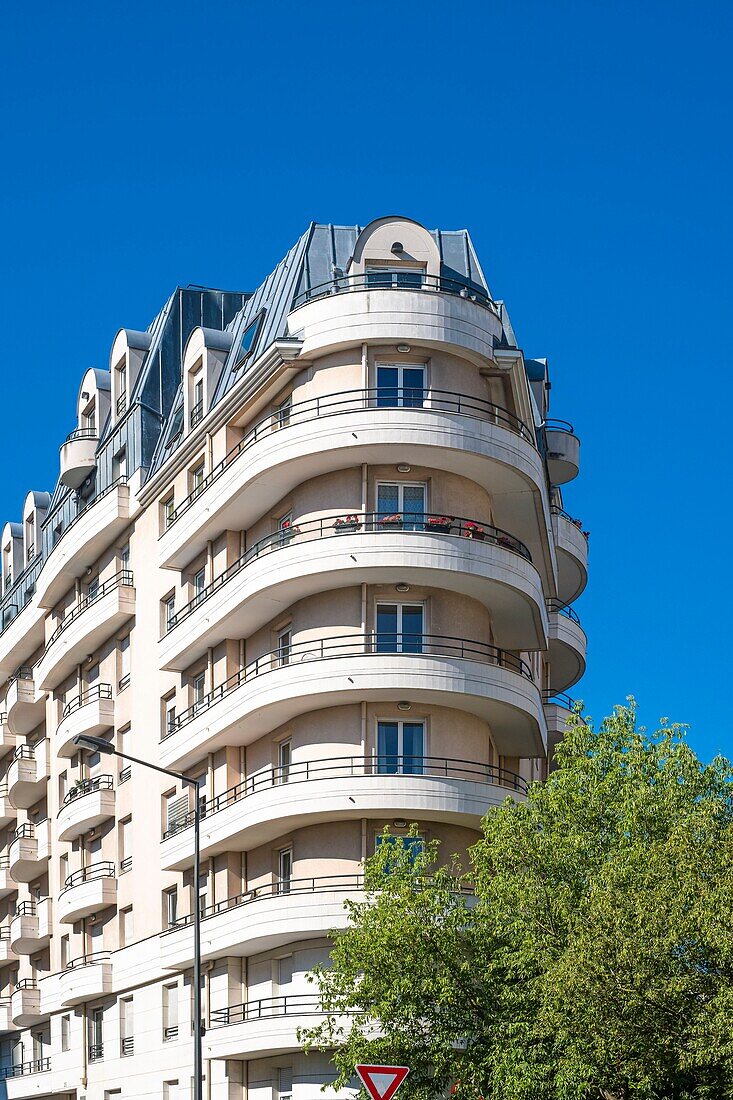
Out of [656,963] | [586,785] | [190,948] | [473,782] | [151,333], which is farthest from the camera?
[151,333]

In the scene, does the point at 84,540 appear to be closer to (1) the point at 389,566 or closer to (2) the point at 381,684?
(1) the point at 389,566

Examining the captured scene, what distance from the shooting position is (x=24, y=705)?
62.2 meters

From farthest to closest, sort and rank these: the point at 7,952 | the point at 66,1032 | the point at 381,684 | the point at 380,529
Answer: the point at 7,952 → the point at 66,1032 → the point at 380,529 → the point at 381,684

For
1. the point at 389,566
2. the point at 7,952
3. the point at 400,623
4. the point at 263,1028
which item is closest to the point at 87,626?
the point at 7,952

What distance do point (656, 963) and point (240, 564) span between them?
18730mm

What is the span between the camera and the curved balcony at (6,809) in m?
64.7

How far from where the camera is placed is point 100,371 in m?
59.1

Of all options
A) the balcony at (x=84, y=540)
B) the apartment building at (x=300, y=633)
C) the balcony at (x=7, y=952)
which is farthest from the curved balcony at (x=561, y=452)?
the balcony at (x=7, y=952)

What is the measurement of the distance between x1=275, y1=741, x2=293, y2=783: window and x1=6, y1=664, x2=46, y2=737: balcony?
23803mm

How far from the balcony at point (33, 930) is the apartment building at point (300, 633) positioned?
5.46 metres

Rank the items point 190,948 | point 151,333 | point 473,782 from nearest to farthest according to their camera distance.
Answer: point 473,782 → point 190,948 → point 151,333

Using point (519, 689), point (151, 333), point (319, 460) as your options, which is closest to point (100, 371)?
point (151, 333)

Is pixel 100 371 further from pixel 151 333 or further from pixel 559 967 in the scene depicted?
pixel 559 967

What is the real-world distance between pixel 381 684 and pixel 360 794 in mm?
2527
